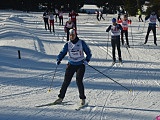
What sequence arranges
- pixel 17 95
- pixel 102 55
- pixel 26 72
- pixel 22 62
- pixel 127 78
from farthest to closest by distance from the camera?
1. pixel 102 55
2. pixel 22 62
3. pixel 26 72
4. pixel 127 78
5. pixel 17 95

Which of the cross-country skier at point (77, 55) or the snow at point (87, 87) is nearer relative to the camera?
the snow at point (87, 87)

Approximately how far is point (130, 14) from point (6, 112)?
41755mm

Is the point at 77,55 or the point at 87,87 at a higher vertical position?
the point at 77,55

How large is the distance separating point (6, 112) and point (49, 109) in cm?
99

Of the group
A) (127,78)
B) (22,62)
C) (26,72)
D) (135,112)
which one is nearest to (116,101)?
(135,112)

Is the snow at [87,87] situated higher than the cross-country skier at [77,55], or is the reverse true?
the cross-country skier at [77,55]

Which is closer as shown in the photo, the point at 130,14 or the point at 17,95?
the point at 17,95

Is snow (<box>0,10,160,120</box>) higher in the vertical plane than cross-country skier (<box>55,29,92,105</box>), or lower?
lower

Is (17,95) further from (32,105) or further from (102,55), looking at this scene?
(102,55)

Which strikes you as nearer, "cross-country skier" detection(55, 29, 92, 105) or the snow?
the snow

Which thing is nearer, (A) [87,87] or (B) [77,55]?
(B) [77,55]

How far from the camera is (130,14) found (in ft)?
155

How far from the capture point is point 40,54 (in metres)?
15.2

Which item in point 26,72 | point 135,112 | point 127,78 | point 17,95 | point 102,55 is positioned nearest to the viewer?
point 135,112
